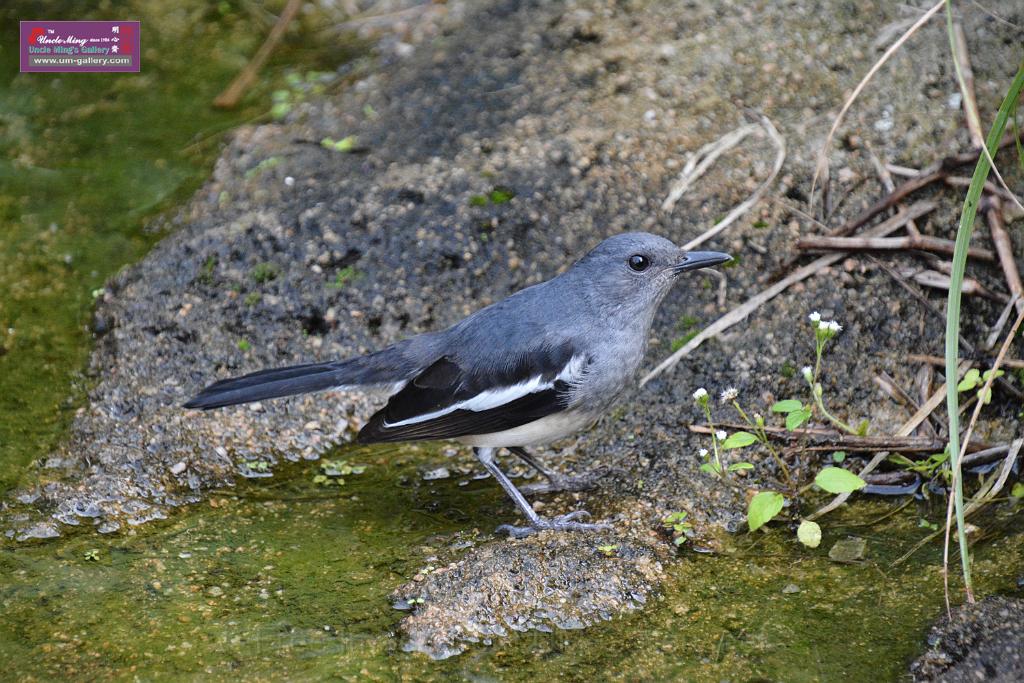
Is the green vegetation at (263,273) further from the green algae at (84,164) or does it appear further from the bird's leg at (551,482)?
the bird's leg at (551,482)

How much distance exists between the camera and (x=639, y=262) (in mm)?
4492

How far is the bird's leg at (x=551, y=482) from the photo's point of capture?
4543mm

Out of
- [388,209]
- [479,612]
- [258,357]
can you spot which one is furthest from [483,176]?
[479,612]

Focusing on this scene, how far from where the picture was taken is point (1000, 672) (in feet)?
10.4

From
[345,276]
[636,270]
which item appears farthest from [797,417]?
[345,276]

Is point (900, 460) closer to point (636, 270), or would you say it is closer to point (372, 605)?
point (636, 270)

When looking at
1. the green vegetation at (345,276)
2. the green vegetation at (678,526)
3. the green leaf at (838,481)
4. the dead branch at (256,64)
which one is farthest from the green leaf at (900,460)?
the dead branch at (256,64)

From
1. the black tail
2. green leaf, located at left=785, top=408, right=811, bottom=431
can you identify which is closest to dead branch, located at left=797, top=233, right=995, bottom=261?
green leaf, located at left=785, top=408, right=811, bottom=431

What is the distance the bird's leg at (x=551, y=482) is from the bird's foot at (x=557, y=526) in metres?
0.24

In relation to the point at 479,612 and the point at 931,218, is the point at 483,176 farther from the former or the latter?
the point at 479,612

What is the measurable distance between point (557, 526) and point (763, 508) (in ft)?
2.68

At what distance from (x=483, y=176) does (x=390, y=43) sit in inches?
67.8

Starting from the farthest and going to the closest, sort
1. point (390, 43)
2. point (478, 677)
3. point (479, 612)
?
1. point (390, 43)
2. point (479, 612)
3. point (478, 677)

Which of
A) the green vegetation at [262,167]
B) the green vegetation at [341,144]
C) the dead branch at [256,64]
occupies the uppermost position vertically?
the dead branch at [256,64]
